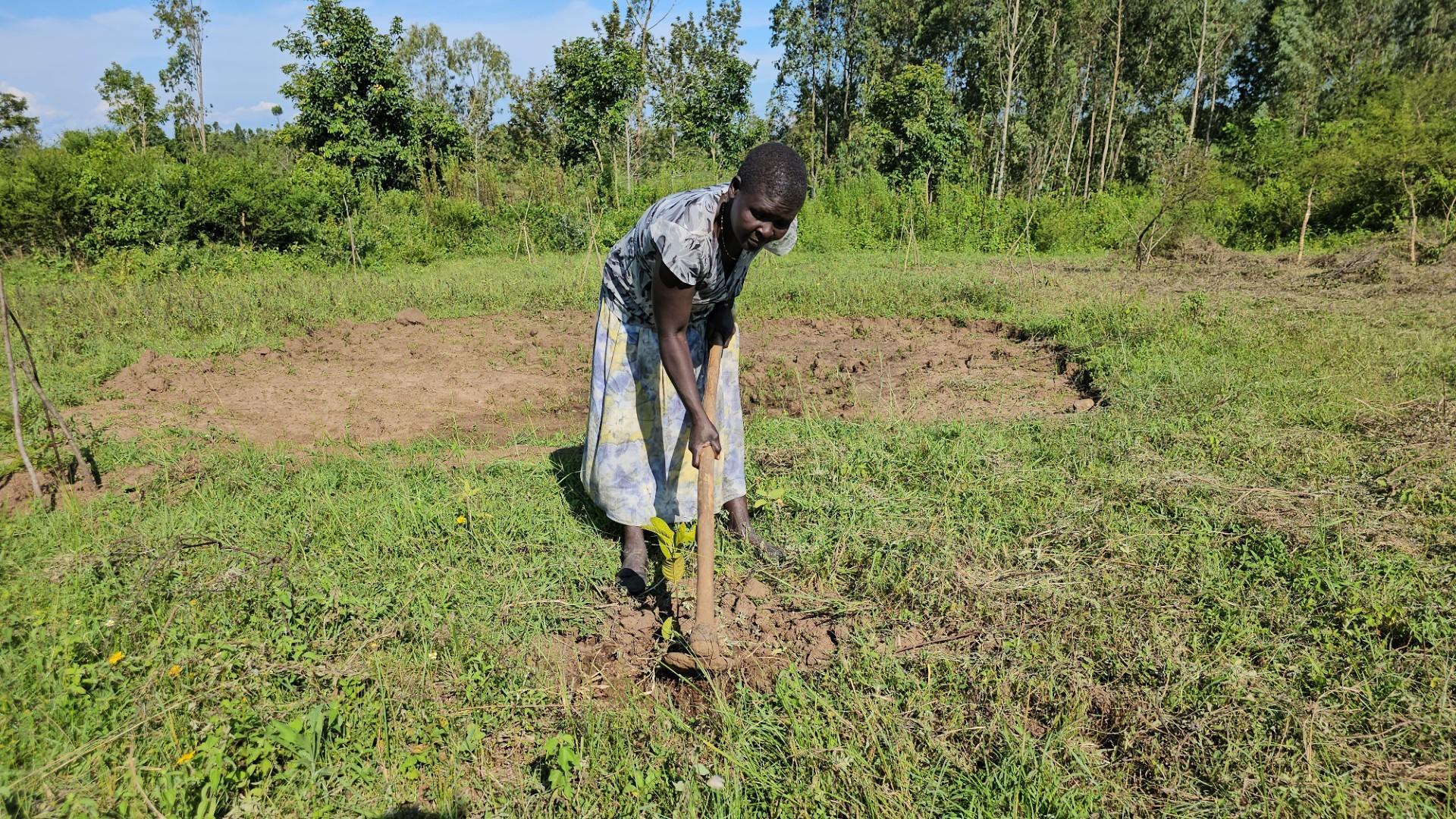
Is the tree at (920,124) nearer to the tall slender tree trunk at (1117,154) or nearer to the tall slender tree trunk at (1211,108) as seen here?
the tall slender tree trunk at (1211,108)

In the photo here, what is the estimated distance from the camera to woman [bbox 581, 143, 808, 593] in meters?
2.18

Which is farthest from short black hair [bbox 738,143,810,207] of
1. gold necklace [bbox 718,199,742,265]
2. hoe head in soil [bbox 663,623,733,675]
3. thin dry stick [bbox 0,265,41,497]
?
thin dry stick [bbox 0,265,41,497]

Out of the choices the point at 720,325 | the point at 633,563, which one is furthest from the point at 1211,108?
the point at 633,563

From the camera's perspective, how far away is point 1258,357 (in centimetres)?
499

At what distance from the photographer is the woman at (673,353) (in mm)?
2180

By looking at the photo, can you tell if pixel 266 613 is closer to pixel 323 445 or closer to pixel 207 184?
pixel 323 445

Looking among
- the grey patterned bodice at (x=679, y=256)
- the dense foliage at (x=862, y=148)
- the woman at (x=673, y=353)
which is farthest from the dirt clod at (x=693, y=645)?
the dense foliage at (x=862, y=148)

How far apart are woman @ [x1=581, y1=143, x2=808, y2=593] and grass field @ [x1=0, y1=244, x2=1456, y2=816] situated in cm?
25

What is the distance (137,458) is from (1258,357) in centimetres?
673

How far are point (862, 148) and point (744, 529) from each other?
19.4 meters

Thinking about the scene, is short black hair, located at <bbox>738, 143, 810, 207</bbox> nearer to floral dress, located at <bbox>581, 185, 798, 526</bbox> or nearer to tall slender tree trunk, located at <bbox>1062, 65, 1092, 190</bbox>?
floral dress, located at <bbox>581, 185, 798, 526</bbox>

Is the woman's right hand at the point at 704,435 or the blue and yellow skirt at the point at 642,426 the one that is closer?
the woman's right hand at the point at 704,435

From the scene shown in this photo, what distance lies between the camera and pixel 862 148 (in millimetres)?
20375

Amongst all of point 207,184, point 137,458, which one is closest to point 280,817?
point 137,458
